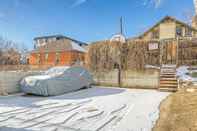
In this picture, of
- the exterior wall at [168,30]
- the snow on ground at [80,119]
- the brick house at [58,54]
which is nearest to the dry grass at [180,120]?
the snow on ground at [80,119]

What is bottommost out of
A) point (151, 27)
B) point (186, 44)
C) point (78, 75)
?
point (78, 75)

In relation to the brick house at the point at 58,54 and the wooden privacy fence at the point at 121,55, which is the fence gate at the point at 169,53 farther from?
the brick house at the point at 58,54

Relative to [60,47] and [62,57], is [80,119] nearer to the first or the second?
[62,57]

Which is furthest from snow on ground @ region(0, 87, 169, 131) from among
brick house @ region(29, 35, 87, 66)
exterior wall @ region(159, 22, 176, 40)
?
brick house @ region(29, 35, 87, 66)

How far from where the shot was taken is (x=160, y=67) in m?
11.3

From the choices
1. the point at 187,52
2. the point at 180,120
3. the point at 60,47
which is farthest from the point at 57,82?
the point at 60,47

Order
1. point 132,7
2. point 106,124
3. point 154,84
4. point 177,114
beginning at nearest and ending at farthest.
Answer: point 106,124 → point 177,114 → point 154,84 → point 132,7

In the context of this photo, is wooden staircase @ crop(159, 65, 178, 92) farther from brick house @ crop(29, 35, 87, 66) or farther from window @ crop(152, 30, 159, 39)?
brick house @ crop(29, 35, 87, 66)

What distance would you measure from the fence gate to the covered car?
5.03 metres

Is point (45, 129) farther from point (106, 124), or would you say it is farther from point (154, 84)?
point (154, 84)

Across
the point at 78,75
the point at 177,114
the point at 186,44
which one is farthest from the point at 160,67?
the point at 177,114

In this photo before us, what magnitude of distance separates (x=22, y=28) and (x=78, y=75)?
1761 cm

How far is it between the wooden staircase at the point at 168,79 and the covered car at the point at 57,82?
14.2ft

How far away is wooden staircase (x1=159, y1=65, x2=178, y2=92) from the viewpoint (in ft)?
31.8
